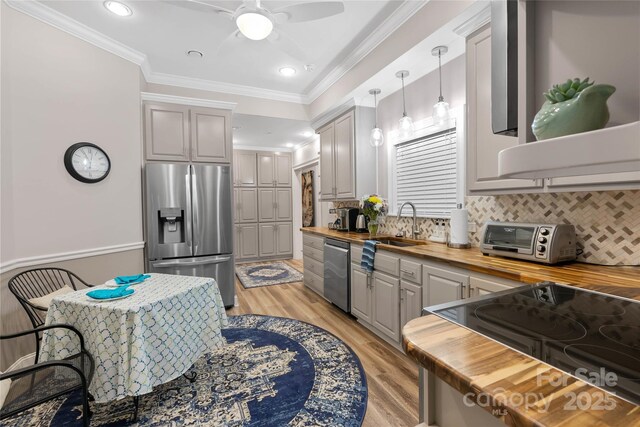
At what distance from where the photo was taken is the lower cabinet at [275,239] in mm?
6675

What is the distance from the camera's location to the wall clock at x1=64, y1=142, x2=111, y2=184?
2693 millimetres

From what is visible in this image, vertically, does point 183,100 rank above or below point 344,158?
above

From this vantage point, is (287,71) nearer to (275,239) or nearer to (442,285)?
(442,285)

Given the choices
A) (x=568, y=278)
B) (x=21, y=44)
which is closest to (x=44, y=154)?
(x=21, y=44)

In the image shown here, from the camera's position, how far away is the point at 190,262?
3.42 metres

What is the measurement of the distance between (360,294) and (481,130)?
6.21 ft

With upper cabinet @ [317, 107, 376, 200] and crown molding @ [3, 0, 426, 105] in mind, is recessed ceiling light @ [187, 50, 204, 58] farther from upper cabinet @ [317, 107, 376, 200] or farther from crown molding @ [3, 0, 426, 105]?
upper cabinet @ [317, 107, 376, 200]

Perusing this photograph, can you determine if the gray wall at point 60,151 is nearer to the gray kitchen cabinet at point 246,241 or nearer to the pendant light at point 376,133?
the pendant light at point 376,133

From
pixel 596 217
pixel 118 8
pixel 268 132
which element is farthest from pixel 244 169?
pixel 596 217

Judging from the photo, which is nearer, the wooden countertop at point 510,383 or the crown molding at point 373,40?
the wooden countertop at point 510,383

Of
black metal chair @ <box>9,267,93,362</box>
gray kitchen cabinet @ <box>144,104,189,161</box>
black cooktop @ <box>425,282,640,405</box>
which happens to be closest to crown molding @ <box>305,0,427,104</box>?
gray kitchen cabinet @ <box>144,104,189,161</box>

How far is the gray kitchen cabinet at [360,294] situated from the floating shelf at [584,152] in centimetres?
221

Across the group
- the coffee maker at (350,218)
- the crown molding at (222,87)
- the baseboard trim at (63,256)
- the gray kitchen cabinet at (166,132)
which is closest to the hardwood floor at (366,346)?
the coffee maker at (350,218)

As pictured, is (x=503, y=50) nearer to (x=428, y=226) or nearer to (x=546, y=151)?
(x=546, y=151)
